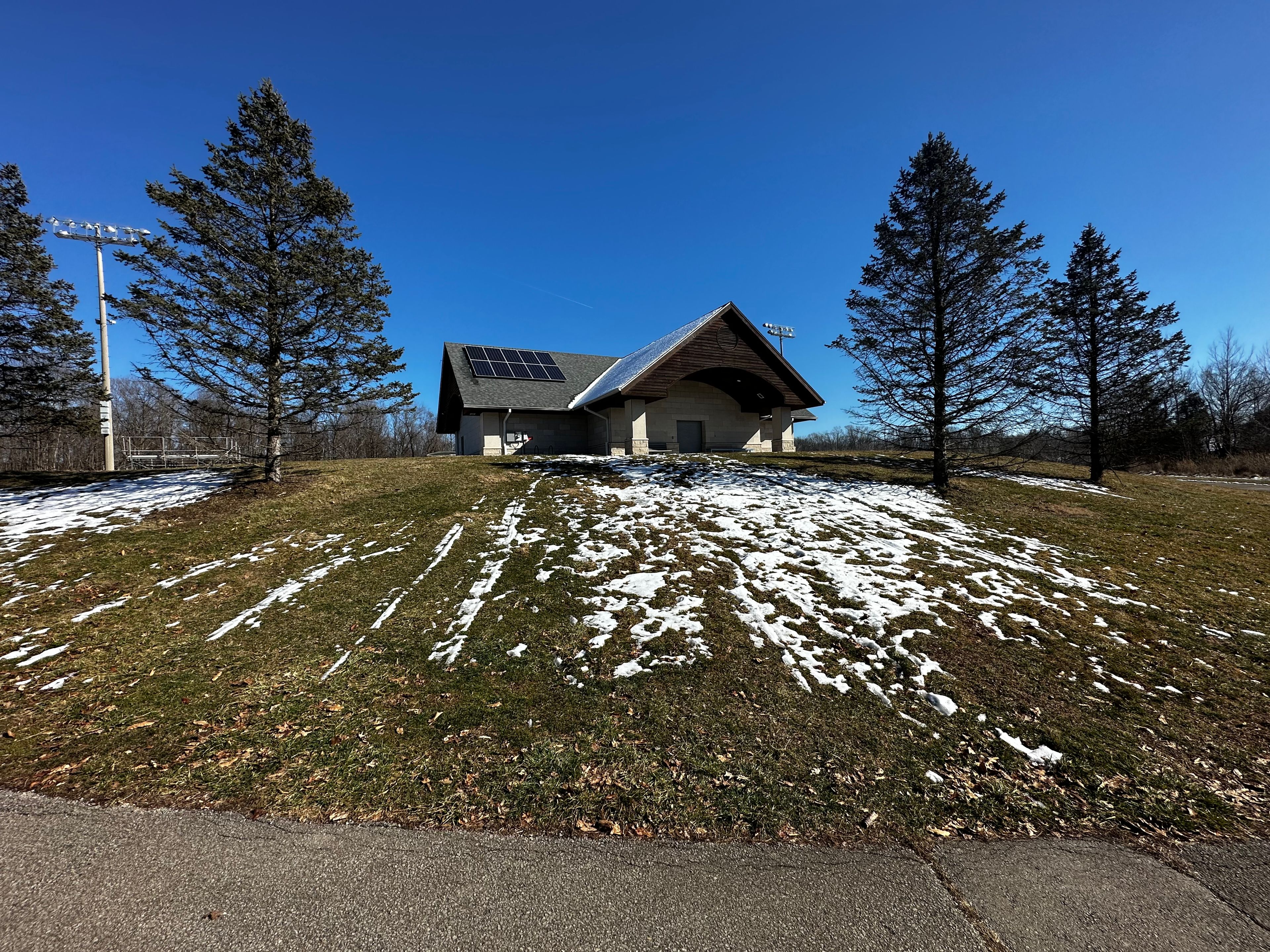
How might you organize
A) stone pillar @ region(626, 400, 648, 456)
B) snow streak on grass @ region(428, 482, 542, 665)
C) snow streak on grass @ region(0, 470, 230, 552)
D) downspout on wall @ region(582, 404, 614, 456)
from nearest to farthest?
snow streak on grass @ region(428, 482, 542, 665)
snow streak on grass @ region(0, 470, 230, 552)
stone pillar @ region(626, 400, 648, 456)
downspout on wall @ region(582, 404, 614, 456)

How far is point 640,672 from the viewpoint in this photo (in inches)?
193

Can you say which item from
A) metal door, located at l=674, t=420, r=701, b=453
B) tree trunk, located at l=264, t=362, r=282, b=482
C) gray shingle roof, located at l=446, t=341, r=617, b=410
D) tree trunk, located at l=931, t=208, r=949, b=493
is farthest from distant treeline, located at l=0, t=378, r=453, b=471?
tree trunk, located at l=931, t=208, r=949, b=493

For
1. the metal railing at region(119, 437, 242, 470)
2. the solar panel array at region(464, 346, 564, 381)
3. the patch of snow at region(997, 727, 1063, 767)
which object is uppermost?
the solar panel array at region(464, 346, 564, 381)

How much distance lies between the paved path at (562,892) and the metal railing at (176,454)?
29.4 metres

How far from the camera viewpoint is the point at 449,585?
269 inches

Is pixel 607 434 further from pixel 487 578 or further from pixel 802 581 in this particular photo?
pixel 802 581

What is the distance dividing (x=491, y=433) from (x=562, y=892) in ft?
65.6

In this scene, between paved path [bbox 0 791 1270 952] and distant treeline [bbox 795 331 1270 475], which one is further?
distant treeline [bbox 795 331 1270 475]

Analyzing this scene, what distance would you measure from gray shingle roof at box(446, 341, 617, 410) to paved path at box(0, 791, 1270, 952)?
1897 centimetres

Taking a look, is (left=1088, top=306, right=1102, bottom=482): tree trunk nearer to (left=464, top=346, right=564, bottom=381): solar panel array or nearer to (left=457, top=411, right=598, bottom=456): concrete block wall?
(left=457, top=411, right=598, bottom=456): concrete block wall

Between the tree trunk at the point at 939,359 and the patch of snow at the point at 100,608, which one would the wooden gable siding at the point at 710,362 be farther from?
the patch of snow at the point at 100,608

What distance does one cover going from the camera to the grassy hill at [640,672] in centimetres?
340

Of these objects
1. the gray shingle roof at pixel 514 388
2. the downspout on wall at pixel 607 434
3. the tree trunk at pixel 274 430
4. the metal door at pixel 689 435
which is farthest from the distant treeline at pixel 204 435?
the metal door at pixel 689 435

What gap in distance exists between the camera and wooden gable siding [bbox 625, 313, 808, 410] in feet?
62.5
